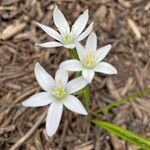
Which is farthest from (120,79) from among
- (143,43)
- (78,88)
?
(78,88)

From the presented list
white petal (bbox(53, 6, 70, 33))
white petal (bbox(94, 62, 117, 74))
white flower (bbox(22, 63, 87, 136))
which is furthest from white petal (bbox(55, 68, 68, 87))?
white petal (bbox(53, 6, 70, 33))

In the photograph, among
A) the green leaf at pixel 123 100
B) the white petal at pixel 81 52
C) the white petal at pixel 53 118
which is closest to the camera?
the white petal at pixel 53 118

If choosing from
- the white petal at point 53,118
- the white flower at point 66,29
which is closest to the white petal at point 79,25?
the white flower at point 66,29

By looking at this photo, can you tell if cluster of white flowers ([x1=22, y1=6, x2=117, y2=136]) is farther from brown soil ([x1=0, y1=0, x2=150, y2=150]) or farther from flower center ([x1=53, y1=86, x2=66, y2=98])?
brown soil ([x1=0, y1=0, x2=150, y2=150])

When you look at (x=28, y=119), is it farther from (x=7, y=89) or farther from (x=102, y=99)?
(x=102, y=99)

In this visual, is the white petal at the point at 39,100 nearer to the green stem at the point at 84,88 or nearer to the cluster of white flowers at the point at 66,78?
the cluster of white flowers at the point at 66,78

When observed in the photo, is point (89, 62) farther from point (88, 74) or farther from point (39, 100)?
point (39, 100)

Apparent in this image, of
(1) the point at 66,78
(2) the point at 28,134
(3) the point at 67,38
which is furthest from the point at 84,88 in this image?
(2) the point at 28,134
